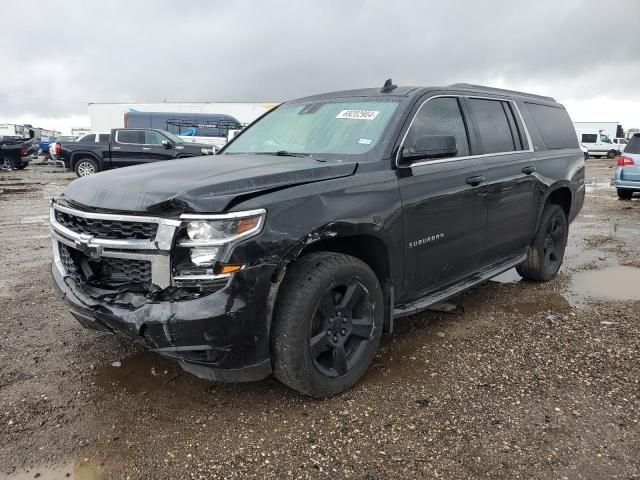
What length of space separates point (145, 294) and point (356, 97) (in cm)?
221

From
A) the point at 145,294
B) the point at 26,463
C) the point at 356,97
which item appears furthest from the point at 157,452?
the point at 356,97

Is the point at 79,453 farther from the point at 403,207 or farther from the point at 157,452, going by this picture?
the point at 403,207

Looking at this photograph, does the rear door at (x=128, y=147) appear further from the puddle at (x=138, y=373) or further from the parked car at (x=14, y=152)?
the puddle at (x=138, y=373)

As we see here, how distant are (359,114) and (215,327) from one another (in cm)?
195

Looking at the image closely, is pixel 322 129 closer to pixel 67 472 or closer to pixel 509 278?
pixel 67 472

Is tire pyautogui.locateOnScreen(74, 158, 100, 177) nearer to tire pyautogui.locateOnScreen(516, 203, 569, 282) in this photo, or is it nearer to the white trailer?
tire pyautogui.locateOnScreen(516, 203, 569, 282)

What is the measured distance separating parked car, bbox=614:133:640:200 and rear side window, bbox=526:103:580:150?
8124mm

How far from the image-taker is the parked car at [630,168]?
40.7 ft

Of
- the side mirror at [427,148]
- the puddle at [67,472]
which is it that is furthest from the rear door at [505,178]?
the puddle at [67,472]

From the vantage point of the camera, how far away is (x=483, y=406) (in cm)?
294

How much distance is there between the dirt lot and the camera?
2.45 meters

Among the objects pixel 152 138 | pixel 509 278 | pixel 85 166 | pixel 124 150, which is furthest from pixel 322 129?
pixel 85 166

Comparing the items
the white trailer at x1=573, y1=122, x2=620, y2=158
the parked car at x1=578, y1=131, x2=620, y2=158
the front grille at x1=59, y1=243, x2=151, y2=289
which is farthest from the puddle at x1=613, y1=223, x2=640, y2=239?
the parked car at x1=578, y1=131, x2=620, y2=158

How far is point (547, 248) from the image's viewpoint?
5355 millimetres
